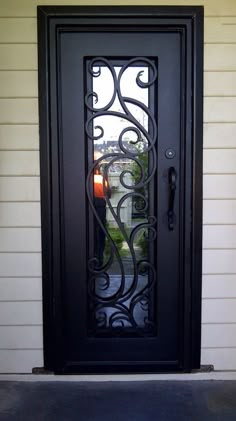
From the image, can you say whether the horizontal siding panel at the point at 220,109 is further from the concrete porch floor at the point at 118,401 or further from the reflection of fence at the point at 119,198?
the concrete porch floor at the point at 118,401

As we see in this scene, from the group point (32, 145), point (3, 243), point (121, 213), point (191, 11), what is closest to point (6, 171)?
point (32, 145)

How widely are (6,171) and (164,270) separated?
3.37 feet

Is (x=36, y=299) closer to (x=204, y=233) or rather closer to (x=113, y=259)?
(x=113, y=259)

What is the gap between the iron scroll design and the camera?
2340 millimetres

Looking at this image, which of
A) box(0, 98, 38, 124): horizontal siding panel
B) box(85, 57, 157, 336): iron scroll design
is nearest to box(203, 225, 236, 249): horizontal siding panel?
box(85, 57, 157, 336): iron scroll design

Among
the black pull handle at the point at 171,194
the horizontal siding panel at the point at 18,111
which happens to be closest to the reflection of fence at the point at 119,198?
the black pull handle at the point at 171,194

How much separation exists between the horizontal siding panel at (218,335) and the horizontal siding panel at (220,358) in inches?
1.2

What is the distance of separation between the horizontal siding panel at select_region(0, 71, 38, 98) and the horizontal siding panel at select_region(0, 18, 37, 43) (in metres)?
0.18

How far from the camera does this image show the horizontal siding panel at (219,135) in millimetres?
2359

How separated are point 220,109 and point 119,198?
728 mm

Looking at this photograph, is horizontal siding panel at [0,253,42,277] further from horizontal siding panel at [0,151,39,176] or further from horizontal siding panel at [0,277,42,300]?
horizontal siding panel at [0,151,39,176]

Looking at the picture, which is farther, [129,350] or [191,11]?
[129,350]

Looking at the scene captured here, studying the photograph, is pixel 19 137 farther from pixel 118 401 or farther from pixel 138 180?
pixel 118 401

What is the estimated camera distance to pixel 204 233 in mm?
2410
